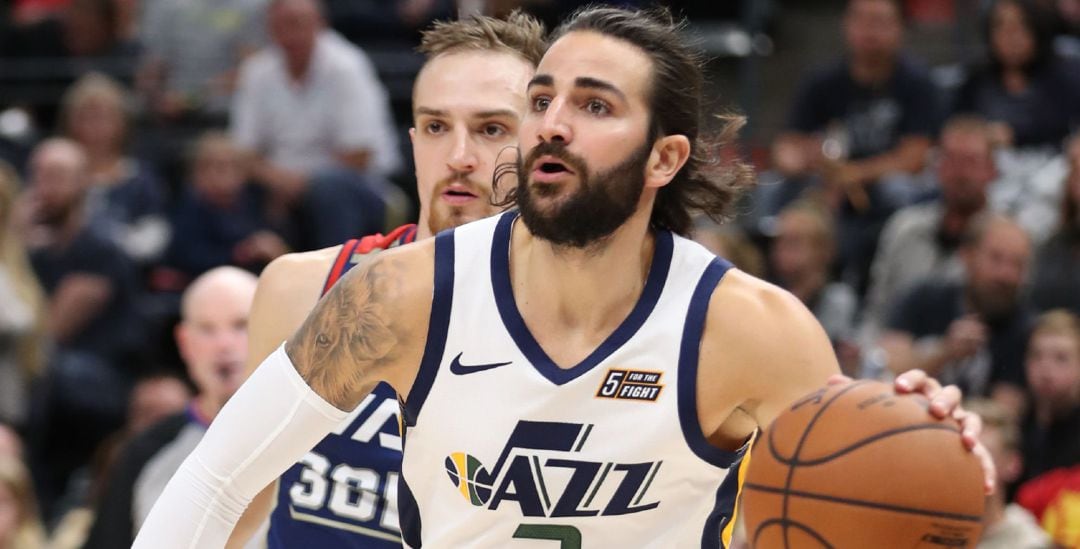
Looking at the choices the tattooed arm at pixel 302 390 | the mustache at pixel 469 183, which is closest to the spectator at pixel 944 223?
the mustache at pixel 469 183

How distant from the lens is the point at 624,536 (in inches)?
143

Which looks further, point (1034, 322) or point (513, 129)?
point (1034, 322)

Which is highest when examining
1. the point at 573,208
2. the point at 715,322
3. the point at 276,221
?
the point at 573,208

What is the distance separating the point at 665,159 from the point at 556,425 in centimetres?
65

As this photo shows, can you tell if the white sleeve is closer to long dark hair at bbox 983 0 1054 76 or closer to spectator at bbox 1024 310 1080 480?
spectator at bbox 1024 310 1080 480

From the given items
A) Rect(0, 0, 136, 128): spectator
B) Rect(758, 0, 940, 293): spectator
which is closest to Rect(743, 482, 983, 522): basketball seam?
Rect(758, 0, 940, 293): spectator

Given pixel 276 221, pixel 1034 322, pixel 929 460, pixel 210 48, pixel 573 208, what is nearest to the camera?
pixel 929 460

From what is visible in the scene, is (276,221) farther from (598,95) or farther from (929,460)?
(929,460)

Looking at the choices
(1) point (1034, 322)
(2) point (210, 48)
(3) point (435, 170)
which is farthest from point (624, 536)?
(2) point (210, 48)

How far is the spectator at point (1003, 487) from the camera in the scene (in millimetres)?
6301

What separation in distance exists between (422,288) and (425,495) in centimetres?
48

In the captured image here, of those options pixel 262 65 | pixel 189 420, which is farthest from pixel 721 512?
pixel 262 65

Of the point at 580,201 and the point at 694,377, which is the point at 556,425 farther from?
the point at 580,201

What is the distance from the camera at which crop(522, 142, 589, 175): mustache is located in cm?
352
